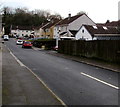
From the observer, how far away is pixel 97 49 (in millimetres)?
22297

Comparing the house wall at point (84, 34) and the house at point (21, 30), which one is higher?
the house at point (21, 30)

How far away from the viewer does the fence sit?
18928 millimetres

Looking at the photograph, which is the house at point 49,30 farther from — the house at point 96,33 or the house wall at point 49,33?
the house at point 96,33

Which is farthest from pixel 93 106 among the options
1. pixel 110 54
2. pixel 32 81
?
pixel 110 54

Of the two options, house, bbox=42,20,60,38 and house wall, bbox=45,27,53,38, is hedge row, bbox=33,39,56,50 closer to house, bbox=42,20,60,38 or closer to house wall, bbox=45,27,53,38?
house, bbox=42,20,60,38

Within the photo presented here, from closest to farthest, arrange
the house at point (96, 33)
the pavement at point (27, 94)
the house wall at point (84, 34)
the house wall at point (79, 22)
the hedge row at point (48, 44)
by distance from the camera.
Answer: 1. the pavement at point (27, 94)
2. the house at point (96, 33)
3. the house wall at point (84, 34)
4. the hedge row at point (48, 44)
5. the house wall at point (79, 22)

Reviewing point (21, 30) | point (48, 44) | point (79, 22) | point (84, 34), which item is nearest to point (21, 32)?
point (21, 30)

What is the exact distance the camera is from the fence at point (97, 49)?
18928mm

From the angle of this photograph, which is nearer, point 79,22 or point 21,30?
point 79,22

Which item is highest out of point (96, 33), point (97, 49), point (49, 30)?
point (49, 30)

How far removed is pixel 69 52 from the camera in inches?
1220

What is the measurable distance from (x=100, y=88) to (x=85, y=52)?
51.1 feet

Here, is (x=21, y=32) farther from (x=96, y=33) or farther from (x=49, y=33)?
(x=96, y=33)

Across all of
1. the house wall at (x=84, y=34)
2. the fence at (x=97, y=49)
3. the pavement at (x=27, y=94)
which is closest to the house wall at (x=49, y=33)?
the house wall at (x=84, y=34)
